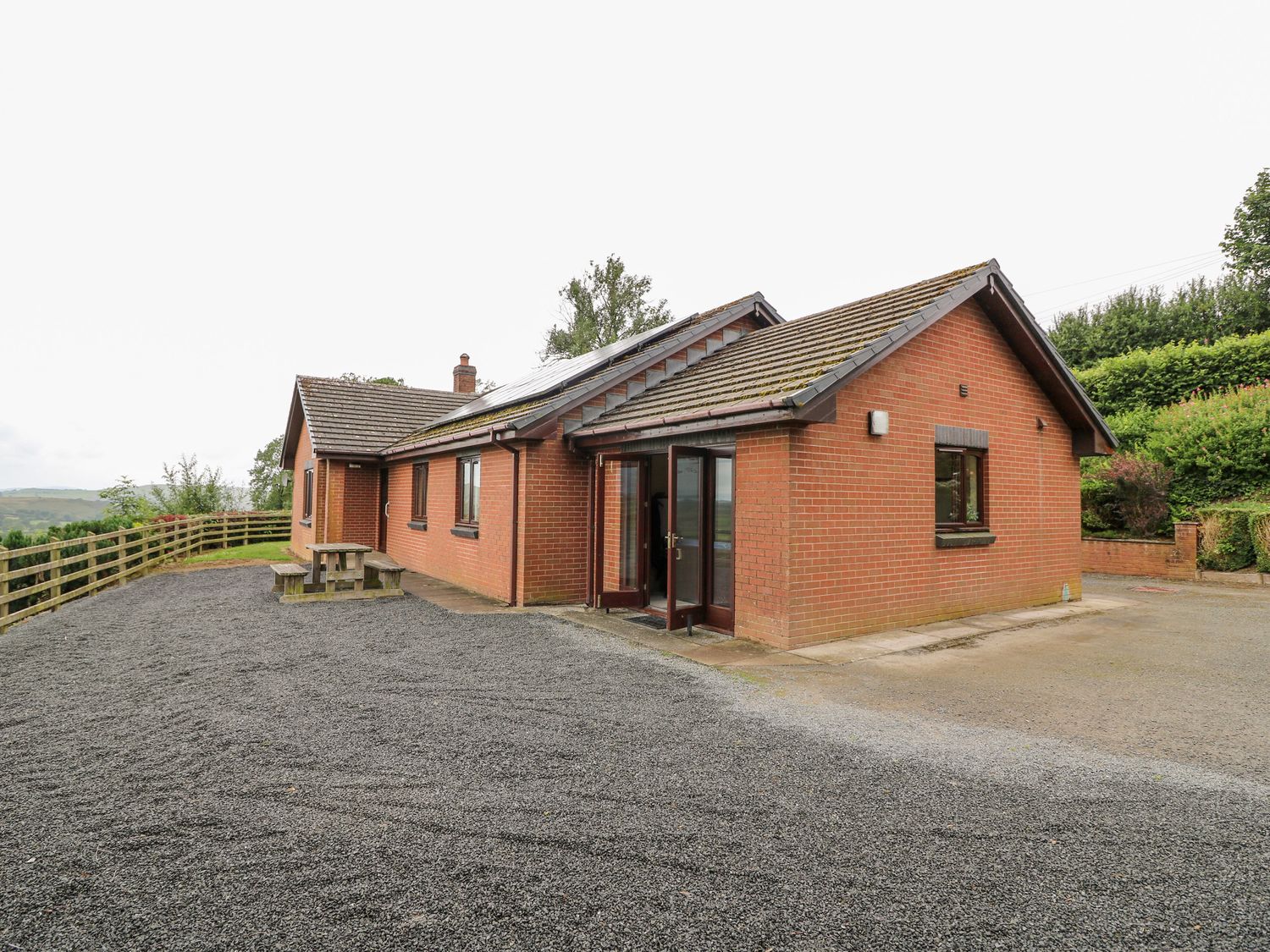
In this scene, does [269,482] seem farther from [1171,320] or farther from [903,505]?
[1171,320]

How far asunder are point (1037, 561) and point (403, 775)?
30.4 feet

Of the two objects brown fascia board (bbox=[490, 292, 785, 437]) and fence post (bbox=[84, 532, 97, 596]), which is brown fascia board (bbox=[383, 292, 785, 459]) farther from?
fence post (bbox=[84, 532, 97, 596])

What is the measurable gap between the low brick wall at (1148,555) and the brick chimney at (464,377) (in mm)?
20144

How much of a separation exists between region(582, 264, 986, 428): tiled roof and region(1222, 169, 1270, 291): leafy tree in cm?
2397

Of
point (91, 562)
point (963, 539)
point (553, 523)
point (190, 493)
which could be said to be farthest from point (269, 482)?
point (963, 539)

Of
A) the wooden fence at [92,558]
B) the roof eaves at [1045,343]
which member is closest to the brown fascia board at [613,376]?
the roof eaves at [1045,343]

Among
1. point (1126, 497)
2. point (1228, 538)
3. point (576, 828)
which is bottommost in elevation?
point (576, 828)

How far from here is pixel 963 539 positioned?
8.43 meters

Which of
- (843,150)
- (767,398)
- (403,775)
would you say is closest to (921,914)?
(403,775)

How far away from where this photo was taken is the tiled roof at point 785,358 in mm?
7573

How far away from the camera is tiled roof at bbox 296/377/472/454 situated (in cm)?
1680

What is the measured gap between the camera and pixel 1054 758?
4078 mm

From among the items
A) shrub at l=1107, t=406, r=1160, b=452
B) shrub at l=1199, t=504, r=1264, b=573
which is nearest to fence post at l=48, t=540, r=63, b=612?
shrub at l=1199, t=504, r=1264, b=573

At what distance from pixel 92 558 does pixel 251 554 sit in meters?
7.45
